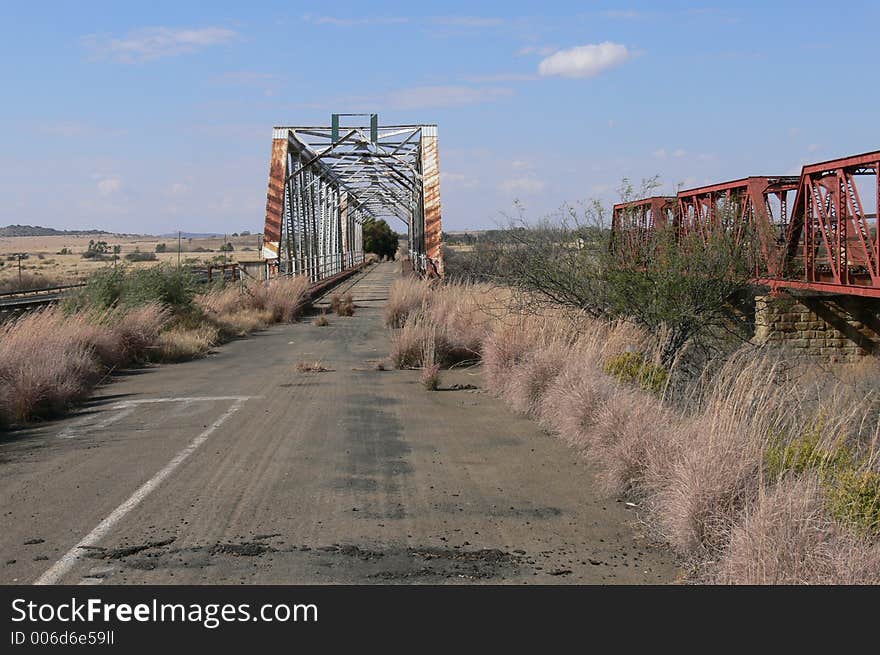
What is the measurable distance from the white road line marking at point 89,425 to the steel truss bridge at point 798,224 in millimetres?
7117

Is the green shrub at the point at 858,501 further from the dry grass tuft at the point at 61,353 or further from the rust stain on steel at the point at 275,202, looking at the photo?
the rust stain on steel at the point at 275,202

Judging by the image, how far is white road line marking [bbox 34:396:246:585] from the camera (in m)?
5.46

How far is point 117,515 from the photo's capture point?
671cm

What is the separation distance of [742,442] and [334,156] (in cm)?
3380

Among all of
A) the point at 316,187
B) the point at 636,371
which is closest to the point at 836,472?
the point at 636,371

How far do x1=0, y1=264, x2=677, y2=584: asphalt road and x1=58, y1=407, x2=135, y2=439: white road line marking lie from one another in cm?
4

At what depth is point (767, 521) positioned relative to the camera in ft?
16.7

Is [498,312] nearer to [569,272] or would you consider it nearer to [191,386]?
[569,272]

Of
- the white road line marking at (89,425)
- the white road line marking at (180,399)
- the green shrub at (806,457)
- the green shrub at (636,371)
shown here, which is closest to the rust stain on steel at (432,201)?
the white road line marking at (180,399)

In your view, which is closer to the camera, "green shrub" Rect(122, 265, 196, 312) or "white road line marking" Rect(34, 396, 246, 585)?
"white road line marking" Rect(34, 396, 246, 585)

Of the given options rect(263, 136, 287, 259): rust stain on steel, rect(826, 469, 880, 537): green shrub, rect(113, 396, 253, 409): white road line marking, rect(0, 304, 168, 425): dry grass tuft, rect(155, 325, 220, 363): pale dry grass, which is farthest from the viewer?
rect(263, 136, 287, 259): rust stain on steel

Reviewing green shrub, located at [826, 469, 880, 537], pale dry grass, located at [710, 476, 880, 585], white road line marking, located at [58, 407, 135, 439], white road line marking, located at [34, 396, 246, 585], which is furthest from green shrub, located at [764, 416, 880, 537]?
white road line marking, located at [58, 407, 135, 439]

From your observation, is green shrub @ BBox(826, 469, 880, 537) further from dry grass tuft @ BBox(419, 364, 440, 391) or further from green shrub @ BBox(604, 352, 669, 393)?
dry grass tuft @ BBox(419, 364, 440, 391)

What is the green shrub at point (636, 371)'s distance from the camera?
9773 mm
